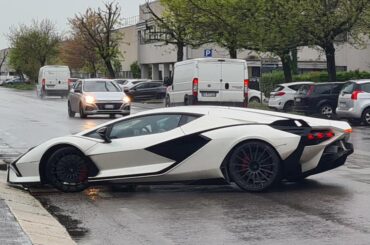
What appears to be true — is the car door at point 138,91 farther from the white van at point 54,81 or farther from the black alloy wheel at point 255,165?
the black alloy wheel at point 255,165

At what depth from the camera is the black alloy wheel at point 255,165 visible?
32.4 feet

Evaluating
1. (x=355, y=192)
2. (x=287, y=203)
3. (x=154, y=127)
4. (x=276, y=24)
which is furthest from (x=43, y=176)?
(x=276, y=24)

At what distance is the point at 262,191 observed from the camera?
32.6ft

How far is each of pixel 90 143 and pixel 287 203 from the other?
292 cm

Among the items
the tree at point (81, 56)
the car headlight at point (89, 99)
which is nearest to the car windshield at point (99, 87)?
the car headlight at point (89, 99)

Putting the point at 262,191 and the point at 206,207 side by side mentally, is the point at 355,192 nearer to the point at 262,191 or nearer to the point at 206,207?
the point at 262,191

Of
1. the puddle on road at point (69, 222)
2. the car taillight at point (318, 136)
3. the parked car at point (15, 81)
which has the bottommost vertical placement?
the puddle on road at point (69, 222)

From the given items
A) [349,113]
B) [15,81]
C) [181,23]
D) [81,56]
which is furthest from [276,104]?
[15,81]

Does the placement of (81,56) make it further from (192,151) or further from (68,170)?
(192,151)

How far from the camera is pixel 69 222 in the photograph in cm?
821

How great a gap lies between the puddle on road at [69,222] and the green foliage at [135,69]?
66.3 meters

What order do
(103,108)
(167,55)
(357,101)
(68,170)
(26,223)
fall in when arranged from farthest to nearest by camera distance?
(167,55) → (103,108) → (357,101) → (68,170) → (26,223)

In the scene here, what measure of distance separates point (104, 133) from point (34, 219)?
7.80 feet

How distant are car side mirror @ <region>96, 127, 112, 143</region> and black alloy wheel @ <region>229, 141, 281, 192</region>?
1.75 meters
